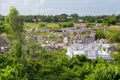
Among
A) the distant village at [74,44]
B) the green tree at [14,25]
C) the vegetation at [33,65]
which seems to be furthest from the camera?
the distant village at [74,44]

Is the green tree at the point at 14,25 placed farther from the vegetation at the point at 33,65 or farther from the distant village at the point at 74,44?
the distant village at the point at 74,44

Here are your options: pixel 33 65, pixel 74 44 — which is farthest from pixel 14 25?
pixel 74 44

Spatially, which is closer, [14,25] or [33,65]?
[33,65]

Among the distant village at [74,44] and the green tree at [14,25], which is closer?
the green tree at [14,25]

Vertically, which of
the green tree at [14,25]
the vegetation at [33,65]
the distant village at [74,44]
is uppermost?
the green tree at [14,25]

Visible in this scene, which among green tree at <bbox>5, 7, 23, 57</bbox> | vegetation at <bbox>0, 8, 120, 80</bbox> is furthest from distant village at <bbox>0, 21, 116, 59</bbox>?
vegetation at <bbox>0, 8, 120, 80</bbox>

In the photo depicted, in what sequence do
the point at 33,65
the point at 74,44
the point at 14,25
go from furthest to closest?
the point at 74,44 → the point at 14,25 → the point at 33,65

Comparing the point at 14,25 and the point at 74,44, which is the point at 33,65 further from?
the point at 74,44

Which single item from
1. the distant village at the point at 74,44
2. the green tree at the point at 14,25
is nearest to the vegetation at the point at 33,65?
the green tree at the point at 14,25

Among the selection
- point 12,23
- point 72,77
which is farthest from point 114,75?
point 12,23

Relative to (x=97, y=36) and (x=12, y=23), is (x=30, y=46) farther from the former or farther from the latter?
(x=97, y=36)

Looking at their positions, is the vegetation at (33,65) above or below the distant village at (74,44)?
above
